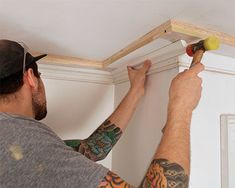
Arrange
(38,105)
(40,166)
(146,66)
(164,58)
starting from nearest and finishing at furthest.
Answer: (40,166) < (38,105) < (164,58) < (146,66)

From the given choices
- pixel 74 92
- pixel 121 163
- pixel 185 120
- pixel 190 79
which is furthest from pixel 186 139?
pixel 74 92

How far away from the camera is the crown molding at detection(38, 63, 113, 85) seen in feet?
4.15

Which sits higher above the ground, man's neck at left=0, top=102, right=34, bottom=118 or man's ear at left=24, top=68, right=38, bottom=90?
man's ear at left=24, top=68, right=38, bottom=90


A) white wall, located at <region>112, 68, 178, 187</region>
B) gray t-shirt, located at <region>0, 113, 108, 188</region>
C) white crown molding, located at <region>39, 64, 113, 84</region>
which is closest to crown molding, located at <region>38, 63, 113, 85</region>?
white crown molding, located at <region>39, 64, 113, 84</region>

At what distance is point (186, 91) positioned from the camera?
2.43ft

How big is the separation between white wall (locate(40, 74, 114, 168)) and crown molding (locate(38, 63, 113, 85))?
0.09ft

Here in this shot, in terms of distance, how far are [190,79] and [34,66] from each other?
20.1 inches

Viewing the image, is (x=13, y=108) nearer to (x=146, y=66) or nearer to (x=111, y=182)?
(x=111, y=182)

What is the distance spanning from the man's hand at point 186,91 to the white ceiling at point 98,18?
16 centimetres

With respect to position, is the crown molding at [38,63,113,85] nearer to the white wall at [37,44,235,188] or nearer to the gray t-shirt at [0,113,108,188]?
the white wall at [37,44,235,188]

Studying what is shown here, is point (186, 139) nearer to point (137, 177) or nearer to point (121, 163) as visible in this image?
point (137, 177)

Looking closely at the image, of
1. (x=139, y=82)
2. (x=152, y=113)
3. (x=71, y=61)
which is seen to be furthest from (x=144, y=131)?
(x=71, y=61)

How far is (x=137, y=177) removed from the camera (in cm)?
113

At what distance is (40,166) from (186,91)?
449mm
